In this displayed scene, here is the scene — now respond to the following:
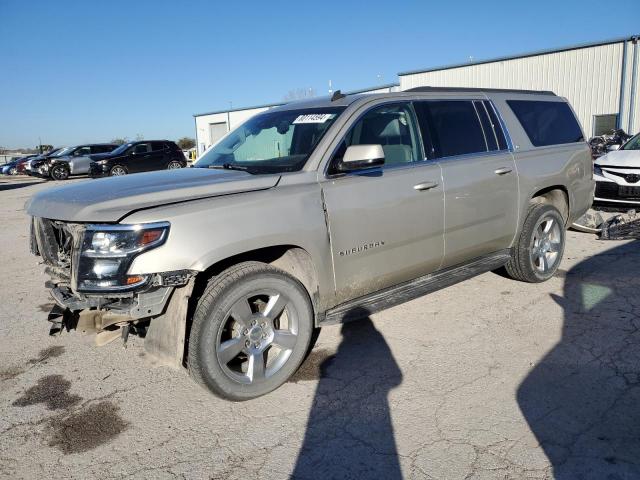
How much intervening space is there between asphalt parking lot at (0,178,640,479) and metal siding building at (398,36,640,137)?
63.8ft

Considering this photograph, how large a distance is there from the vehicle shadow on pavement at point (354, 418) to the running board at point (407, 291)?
70 mm

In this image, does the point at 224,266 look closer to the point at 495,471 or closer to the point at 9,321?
the point at 495,471

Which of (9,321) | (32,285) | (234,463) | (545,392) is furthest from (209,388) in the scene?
(32,285)

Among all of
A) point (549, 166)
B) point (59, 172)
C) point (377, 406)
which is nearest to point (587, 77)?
point (549, 166)

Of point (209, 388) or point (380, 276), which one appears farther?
point (380, 276)

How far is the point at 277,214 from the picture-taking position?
318 centimetres

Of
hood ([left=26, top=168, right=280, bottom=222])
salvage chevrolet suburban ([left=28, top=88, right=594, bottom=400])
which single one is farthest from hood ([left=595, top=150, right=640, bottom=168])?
hood ([left=26, top=168, right=280, bottom=222])

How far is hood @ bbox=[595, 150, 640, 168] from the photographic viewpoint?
27.8 ft

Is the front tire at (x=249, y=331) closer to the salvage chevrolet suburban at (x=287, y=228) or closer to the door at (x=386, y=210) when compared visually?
the salvage chevrolet suburban at (x=287, y=228)

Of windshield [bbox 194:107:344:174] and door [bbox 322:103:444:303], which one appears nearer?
door [bbox 322:103:444:303]

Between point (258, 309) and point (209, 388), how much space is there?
64cm

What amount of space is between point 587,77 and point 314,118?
21.9 metres

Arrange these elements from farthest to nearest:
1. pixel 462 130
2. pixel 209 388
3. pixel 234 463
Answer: pixel 462 130
pixel 209 388
pixel 234 463

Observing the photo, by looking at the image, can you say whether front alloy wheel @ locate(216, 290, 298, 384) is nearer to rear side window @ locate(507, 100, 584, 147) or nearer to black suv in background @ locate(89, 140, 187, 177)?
rear side window @ locate(507, 100, 584, 147)
